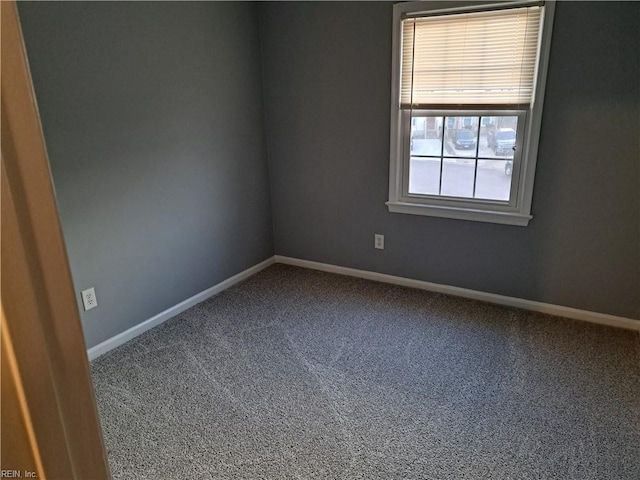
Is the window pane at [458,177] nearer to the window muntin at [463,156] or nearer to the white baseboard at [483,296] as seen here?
the window muntin at [463,156]

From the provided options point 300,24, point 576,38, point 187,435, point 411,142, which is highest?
point 300,24

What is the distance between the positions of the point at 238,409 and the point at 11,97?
1977mm

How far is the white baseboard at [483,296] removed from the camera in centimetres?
278

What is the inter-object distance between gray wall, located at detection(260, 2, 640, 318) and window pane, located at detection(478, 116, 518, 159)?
0.63 ft

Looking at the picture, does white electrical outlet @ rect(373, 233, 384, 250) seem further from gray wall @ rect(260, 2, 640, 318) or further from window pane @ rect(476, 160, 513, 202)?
window pane @ rect(476, 160, 513, 202)

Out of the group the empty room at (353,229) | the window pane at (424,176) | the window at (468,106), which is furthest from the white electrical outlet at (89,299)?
the window pane at (424,176)

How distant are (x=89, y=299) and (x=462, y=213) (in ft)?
7.91

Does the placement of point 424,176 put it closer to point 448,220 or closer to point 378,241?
point 448,220

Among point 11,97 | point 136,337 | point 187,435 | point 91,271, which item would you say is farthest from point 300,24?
point 11,97

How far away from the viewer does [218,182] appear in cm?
325

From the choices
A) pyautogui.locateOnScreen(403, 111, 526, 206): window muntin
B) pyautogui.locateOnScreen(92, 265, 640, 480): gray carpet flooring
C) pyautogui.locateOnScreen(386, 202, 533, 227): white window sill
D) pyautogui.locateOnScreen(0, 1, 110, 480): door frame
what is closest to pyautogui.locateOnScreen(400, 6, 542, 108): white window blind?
pyautogui.locateOnScreen(403, 111, 526, 206): window muntin

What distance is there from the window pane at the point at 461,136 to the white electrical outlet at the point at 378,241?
0.82m

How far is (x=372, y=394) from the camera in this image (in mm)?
2211

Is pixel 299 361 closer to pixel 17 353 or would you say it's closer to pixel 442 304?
pixel 442 304
